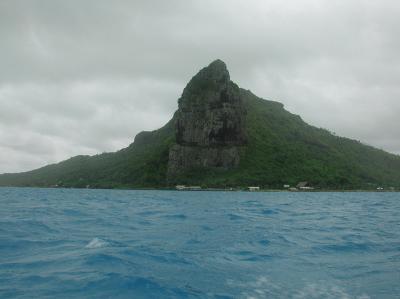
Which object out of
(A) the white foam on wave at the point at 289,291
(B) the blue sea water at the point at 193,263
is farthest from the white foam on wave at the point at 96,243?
(A) the white foam on wave at the point at 289,291

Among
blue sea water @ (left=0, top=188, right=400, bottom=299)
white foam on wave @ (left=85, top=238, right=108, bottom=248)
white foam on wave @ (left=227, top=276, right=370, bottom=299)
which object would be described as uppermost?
white foam on wave @ (left=85, top=238, right=108, bottom=248)

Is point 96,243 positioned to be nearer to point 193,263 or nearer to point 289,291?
point 193,263

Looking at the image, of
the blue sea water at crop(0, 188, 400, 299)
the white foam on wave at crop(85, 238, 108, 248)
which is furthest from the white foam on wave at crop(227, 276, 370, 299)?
the white foam on wave at crop(85, 238, 108, 248)

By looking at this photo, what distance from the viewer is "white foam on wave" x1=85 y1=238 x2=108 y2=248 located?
60.0 feet

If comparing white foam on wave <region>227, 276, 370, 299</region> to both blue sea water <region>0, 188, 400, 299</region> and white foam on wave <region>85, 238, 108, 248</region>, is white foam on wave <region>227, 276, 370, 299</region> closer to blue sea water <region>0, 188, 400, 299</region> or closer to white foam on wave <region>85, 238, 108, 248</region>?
blue sea water <region>0, 188, 400, 299</region>

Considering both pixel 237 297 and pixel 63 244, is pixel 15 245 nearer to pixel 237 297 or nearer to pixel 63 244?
pixel 63 244

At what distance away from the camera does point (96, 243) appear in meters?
18.9

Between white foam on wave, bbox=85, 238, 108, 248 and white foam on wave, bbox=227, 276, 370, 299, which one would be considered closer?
white foam on wave, bbox=227, 276, 370, 299

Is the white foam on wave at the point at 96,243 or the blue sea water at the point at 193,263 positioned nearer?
the blue sea water at the point at 193,263

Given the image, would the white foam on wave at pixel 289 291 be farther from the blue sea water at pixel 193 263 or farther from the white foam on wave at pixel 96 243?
the white foam on wave at pixel 96 243

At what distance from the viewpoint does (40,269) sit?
1371 cm

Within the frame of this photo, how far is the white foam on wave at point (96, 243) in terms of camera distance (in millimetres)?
18291

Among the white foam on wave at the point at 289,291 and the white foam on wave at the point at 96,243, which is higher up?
the white foam on wave at the point at 96,243

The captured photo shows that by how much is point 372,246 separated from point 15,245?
15.7 meters
